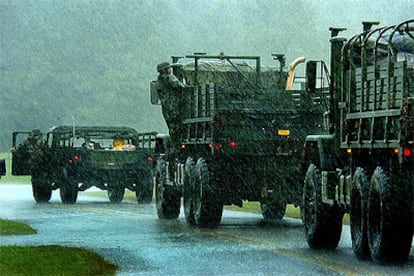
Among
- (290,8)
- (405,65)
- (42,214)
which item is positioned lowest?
(42,214)

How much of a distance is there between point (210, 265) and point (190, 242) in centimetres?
383

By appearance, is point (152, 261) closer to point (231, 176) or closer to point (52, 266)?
point (52, 266)

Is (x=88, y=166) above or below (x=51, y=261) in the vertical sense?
above

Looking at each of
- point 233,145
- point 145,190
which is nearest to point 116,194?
point 145,190

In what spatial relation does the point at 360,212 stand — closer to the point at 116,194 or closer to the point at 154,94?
the point at 154,94

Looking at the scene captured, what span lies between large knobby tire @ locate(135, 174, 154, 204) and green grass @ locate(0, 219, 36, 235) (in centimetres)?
1041

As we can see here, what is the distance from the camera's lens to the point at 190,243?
61.9 ft

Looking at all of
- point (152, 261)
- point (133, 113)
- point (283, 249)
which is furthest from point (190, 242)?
point (133, 113)

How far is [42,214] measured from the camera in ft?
93.5

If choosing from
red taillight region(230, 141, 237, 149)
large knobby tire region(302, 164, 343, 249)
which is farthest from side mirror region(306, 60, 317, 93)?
red taillight region(230, 141, 237, 149)

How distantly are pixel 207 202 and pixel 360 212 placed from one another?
686 cm

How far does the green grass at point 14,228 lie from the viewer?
21.7 m

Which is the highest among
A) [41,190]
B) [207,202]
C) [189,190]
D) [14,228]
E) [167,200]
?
[189,190]

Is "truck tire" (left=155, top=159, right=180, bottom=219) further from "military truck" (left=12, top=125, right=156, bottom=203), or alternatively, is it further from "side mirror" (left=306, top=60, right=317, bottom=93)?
"military truck" (left=12, top=125, right=156, bottom=203)
